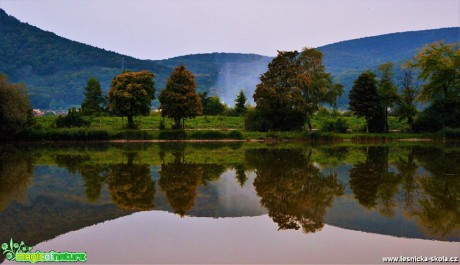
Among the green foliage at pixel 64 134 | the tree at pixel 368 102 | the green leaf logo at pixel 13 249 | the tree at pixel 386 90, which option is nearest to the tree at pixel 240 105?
the tree at pixel 368 102

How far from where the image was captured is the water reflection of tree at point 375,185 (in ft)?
44.6

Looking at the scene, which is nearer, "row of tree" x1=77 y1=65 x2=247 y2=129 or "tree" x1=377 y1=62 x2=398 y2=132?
"row of tree" x1=77 y1=65 x2=247 y2=129

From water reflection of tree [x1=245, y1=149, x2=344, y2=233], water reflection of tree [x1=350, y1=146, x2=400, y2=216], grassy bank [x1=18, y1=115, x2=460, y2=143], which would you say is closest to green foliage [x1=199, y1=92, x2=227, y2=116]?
grassy bank [x1=18, y1=115, x2=460, y2=143]

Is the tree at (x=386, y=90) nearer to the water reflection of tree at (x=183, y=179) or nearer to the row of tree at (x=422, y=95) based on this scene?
the row of tree at (x=422, y=95)

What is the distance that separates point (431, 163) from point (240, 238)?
18.1 m

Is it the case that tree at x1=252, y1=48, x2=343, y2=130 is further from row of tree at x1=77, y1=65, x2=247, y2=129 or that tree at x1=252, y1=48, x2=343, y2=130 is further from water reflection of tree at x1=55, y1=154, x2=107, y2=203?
water reflection of tree at x1=55, y1=154, x2=107, y2=203

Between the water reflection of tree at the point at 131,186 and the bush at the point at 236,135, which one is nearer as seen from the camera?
the water reflection of tree at the point at 131,186

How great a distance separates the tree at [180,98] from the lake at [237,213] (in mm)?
28155

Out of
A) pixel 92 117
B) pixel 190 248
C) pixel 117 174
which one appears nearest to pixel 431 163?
pixel 117 174

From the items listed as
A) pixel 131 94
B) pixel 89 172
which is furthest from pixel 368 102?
pixel 89 172

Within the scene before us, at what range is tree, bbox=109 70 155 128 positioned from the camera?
51625 millimetres

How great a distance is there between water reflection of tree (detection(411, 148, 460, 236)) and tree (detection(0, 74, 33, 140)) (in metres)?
40.1

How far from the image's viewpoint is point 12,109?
44969 mm

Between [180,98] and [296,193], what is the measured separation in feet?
119
